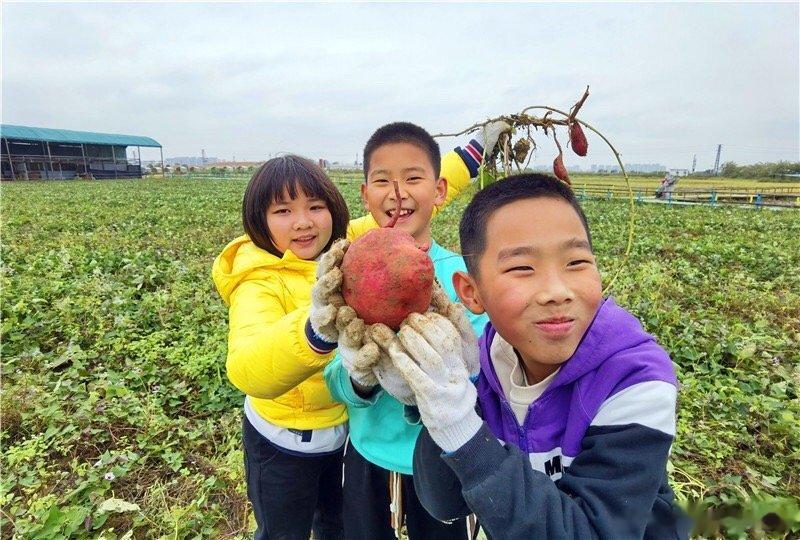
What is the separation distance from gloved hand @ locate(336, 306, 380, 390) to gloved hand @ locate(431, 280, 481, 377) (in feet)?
0.68

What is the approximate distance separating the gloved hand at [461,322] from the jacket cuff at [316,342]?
0.97 feet

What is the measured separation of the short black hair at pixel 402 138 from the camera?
1.89 meters

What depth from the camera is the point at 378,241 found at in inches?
45.9

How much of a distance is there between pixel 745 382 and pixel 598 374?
3416mm

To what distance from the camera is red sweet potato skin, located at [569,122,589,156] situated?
5.32 ft

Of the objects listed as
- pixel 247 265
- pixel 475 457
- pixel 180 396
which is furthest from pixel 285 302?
pixel 180 396

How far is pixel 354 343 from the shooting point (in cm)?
110

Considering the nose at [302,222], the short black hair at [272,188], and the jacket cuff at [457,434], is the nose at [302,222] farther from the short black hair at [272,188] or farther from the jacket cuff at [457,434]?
the jacket cuff at [457,434]

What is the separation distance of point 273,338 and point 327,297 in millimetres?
267

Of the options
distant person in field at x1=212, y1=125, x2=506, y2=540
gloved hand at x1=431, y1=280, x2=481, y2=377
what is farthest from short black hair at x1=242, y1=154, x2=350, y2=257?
gloved hand at x1=431, y1=280, x2=481, y2=377

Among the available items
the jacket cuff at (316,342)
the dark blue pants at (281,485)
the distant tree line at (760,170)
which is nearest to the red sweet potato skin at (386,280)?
the jacket cuff at (316,342)

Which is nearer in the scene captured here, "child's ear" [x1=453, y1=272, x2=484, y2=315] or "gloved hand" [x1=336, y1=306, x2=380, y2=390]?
"gloved hand" [x1=336, y1=306, x2=380, y2=390]

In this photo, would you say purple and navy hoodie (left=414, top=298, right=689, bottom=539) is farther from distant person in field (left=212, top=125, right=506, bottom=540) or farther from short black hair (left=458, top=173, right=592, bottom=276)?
distant person in field (left=212, top=125, right=506, bottom=540)

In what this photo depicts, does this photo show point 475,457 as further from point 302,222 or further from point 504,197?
point 302,222
